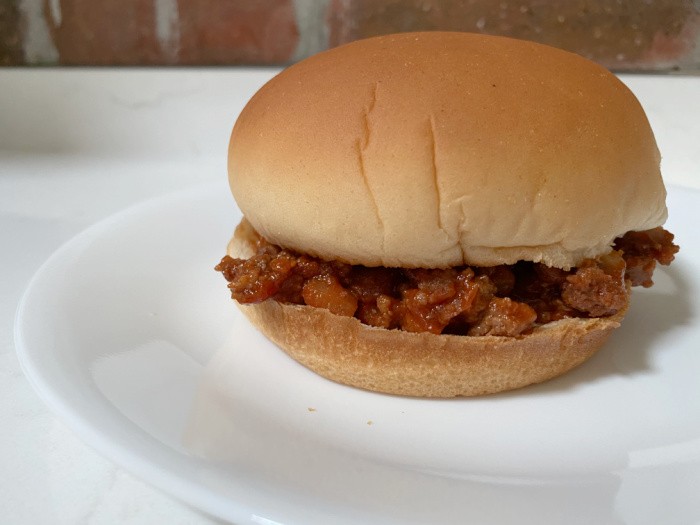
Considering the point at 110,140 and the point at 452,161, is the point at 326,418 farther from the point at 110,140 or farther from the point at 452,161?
the point at 110,140

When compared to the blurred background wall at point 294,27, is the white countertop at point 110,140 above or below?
below

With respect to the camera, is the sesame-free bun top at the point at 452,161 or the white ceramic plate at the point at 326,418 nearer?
the white ceramic plate at the point at 326,418

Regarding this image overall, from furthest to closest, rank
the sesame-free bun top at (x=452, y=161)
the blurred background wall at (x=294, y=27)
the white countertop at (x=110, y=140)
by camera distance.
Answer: the blurred background wall at (x=294, y=27), the white countertop at (x=110, y=140), the sesame-free bun top at (x=452, y=161)

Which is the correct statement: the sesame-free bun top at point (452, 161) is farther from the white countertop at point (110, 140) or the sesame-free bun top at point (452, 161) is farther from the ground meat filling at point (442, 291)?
the white countertop at point (110, 140)

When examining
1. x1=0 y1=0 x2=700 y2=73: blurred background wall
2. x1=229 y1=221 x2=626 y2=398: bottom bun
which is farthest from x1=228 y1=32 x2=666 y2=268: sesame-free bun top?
x1=0 y1=0 x2=700 y2=73: blurred background wall

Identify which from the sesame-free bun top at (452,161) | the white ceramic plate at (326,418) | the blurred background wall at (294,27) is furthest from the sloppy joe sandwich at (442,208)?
the blurred background wall at (294,27)

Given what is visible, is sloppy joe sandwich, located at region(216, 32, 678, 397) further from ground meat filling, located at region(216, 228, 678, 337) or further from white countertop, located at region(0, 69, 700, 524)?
white countertop, located at region(0, 69, 700, 524)

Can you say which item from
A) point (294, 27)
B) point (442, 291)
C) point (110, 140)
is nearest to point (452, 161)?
point (442, 291)

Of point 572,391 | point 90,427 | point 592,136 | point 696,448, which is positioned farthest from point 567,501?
point 90,427
